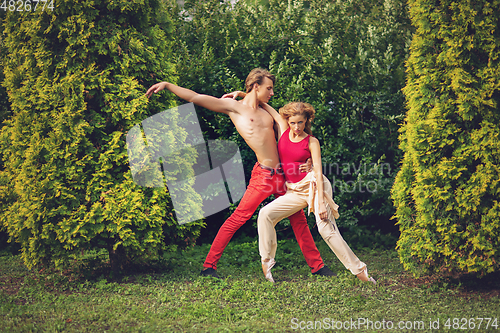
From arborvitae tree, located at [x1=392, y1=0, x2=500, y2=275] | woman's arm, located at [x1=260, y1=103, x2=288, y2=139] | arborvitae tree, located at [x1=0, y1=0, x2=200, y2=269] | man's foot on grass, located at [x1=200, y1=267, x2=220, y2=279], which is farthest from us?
woman's arm, located at [x1=260, y1=103, x2=288, y2=139]

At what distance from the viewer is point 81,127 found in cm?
451

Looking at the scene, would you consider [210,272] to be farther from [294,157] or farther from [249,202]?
[294,157]

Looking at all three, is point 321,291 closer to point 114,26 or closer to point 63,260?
point 63,260

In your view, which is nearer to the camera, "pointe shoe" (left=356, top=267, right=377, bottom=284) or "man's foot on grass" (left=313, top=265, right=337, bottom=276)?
"pointe shoe" (left=356, top=267, right=377, bottom=284)

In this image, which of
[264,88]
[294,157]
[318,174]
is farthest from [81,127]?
[318,174]

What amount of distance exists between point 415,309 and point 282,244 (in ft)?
8.71

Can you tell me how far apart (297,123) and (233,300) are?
6.65 feet

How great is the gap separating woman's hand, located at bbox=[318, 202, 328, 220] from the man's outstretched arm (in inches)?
57.9

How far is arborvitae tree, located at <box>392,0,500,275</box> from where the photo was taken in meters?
3.96

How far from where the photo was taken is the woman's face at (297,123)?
460cm

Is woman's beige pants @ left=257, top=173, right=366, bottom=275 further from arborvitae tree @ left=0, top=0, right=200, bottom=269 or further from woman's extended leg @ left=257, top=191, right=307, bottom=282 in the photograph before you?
arborvitae tree @ left=0, top=0, right=200, bottom=269

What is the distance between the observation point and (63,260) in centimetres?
460

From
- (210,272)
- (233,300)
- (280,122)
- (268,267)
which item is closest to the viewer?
(233,300)

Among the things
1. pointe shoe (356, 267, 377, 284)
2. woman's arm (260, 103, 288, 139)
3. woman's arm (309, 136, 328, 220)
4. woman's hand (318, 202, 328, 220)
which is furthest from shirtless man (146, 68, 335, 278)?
pointe shoe (356, 267, 377, 284)
